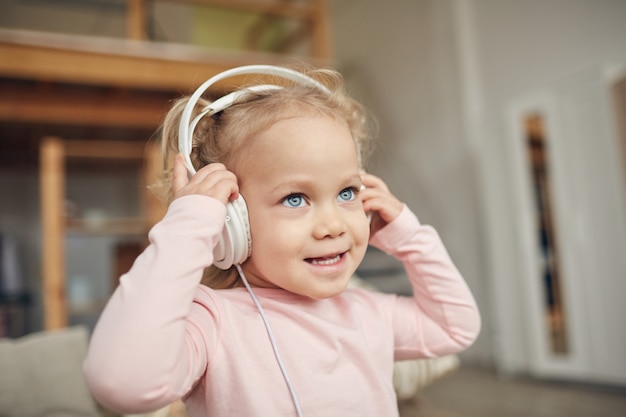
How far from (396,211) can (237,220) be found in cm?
32

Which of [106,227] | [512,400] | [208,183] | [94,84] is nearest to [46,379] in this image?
[208,183]

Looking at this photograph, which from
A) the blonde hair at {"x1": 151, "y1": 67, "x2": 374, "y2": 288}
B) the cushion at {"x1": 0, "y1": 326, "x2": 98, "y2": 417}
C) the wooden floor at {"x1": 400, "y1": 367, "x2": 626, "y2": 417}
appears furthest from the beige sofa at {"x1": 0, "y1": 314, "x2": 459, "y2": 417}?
the wooden floor at {"x1": 400, "y1": 367, "x2": 626, "y2": 417}

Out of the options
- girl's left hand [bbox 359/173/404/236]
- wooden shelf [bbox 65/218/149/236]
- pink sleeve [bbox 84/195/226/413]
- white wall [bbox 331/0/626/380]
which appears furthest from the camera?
wooden shelf [bbox 65/218/149/236]

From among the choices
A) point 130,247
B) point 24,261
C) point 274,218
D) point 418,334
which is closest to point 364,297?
point 418,334

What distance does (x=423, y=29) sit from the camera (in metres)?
4.40

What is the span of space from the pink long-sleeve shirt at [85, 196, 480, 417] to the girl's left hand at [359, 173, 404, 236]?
2 cm

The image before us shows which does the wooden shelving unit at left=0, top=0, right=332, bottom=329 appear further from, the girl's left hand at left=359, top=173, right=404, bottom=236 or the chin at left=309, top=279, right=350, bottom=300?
the chin at left=309, top=279, right=350, bottom=300

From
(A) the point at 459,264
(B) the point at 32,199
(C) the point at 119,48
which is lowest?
(A) the point at 459,264

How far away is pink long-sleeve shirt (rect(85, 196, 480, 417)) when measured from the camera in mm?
536

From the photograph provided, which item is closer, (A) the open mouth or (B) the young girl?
(B) the young girl

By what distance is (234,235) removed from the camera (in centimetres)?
66

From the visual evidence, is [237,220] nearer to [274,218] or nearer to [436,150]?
[274,218]

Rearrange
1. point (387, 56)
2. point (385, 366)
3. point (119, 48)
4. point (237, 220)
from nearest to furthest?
point (237, 220), point (385, 366), point (119, 48), point (387, 56)

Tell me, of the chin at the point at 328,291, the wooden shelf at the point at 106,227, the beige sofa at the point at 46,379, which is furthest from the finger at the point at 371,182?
the wooden shelf at the point at 106,227
